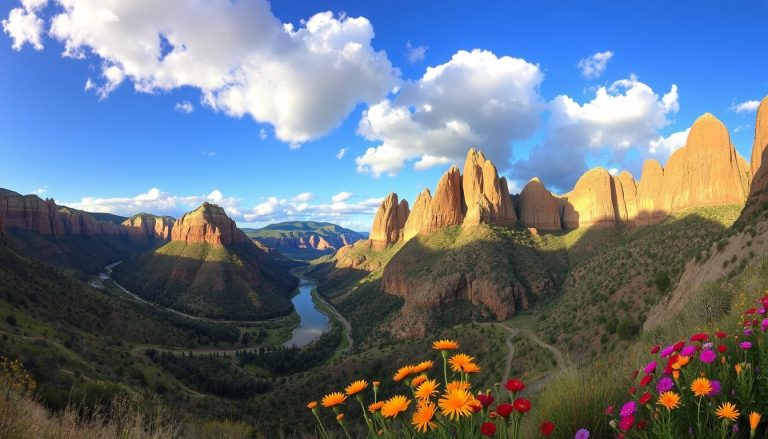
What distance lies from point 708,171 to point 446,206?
50137mm

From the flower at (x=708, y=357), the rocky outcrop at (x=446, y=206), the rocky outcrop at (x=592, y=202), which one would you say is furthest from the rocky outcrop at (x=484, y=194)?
the flower at (x=708, y=357)

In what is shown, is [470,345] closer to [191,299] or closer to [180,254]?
[191,299]

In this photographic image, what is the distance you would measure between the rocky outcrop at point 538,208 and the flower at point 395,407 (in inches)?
3649

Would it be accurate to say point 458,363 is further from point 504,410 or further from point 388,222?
point 388,222

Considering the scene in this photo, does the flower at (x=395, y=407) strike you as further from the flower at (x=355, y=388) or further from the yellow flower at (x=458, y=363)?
the yellow flower at (x=458, y=363)

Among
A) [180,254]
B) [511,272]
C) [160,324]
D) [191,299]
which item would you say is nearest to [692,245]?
[511,272]

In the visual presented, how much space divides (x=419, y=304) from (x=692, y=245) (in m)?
39.9

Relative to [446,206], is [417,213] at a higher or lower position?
lower

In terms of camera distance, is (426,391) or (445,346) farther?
(445,346)

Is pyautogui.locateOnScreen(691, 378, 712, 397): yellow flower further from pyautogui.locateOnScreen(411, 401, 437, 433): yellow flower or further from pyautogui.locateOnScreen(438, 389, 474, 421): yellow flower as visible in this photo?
pyautogui.locateOnScreen(411, 401, 437, 433): yellow flower

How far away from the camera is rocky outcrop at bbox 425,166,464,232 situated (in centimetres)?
9200

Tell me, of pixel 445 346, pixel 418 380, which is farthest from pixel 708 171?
pixel 418 380

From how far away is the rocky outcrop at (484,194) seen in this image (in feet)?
278

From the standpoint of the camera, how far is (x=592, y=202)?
274 feet
